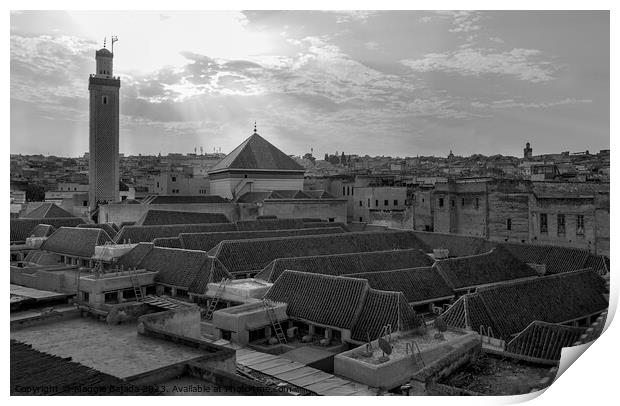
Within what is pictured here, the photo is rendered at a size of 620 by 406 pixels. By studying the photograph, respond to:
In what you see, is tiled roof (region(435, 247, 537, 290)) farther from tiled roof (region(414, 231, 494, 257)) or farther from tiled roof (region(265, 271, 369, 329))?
tiled roof (region(265, 271, 369, 329))

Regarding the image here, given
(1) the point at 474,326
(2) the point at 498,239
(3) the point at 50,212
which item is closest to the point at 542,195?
(2) the point at 498,239

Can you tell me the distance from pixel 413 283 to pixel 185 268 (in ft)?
14.7

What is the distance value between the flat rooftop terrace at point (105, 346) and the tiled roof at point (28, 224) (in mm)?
8965

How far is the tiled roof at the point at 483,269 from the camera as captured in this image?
11266mm

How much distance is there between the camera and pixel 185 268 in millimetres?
10938

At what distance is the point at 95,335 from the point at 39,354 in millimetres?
1797

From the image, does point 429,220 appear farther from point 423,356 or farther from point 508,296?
point 423,356

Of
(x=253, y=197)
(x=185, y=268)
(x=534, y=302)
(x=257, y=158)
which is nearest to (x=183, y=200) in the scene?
(x=253, y=197)

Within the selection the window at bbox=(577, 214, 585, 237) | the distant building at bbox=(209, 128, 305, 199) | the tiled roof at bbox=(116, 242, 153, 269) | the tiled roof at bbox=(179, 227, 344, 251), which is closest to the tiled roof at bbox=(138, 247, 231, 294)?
the tiled roof at bbox=(116, 242, 153, 269)

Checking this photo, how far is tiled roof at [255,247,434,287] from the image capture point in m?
10.9

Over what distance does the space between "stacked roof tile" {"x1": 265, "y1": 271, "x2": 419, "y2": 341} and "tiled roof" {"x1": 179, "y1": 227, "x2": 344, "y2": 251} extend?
193 inches

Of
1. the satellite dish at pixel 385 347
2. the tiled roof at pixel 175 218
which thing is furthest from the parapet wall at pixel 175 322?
the tiled roof at pixel 175 218

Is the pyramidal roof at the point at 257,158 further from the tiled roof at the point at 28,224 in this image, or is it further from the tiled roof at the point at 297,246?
the tiled roof at the point at 297,246

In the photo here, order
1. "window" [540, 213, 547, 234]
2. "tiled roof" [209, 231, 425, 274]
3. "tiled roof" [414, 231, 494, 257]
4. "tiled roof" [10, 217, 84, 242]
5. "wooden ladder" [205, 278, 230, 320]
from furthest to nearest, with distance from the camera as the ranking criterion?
"tiled roof" [10, 217, 84, 242] → "window" [540, 213, 547, 234] → "tiled roof" [414, 231, 494, 257] → "tiled roof" [209, 231, 425, 274] → "wooden ladder" [205, 278, 230, 320]
